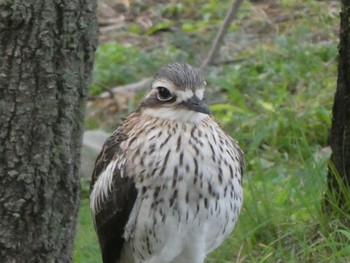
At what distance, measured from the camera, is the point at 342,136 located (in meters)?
6.22

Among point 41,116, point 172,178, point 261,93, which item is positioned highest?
point 41,116

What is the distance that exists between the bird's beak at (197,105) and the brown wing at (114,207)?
0.44 m

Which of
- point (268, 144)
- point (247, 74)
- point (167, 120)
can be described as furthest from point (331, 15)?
point (167, 120)

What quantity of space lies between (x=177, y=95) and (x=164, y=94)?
9 cm

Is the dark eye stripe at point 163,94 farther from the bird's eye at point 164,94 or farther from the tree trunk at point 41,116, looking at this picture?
the tree trunk at point 41,116

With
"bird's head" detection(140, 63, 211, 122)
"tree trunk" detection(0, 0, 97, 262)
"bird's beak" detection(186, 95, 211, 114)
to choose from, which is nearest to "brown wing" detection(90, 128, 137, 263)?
"bird's head" detection(140, 63, 211, 122)

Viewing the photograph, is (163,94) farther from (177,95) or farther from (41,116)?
(41,116)

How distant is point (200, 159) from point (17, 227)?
1.03 m

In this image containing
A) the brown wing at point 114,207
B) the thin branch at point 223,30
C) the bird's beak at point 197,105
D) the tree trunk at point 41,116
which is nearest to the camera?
the tree trunk at point 41,116

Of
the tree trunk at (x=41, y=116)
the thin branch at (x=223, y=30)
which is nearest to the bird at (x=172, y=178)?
the tree trunk at (x=41, y=116)

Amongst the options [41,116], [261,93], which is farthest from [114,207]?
[261,93]

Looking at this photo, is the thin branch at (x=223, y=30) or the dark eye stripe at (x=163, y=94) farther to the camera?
the thin branch at (x=223, y=30)

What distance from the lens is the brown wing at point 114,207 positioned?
5.42 metres

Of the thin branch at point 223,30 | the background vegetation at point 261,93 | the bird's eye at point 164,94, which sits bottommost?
the background vegetation at point 261,93
